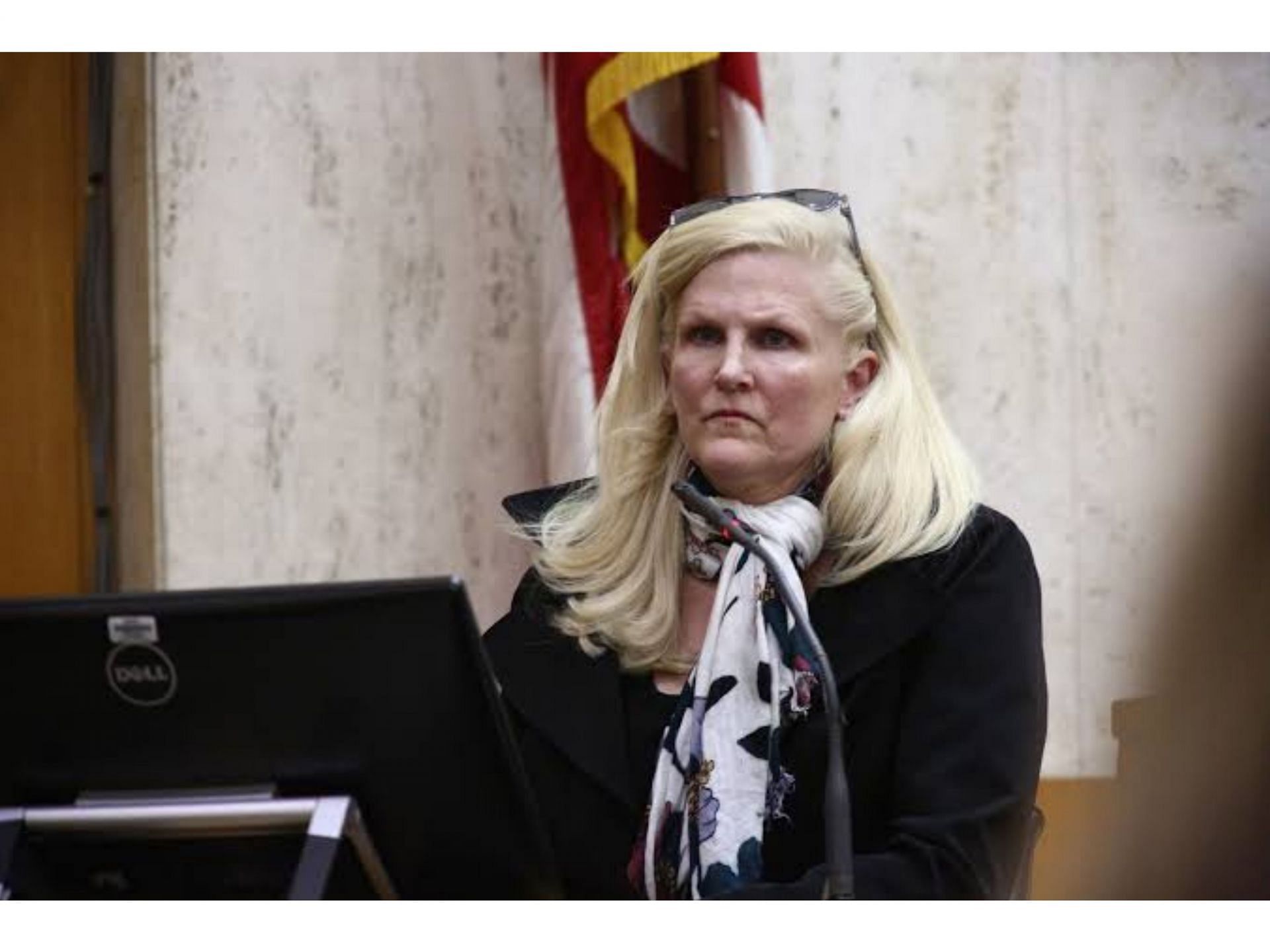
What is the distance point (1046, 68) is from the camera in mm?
4152

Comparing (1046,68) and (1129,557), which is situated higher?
(1046,68)

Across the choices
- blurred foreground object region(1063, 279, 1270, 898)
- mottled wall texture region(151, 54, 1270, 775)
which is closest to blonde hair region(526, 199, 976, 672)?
blurred foreground object region(1063, 279, 1270, 898)

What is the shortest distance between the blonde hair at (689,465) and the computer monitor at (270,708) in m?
0.78

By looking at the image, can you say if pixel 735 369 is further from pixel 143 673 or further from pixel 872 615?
pixel 143 673

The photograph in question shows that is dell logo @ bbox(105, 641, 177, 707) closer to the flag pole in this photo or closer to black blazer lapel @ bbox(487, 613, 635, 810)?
black blazer lapel @ bbox(487, 613, 635, 810)

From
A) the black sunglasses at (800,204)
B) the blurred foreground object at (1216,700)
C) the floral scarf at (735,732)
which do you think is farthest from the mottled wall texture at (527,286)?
the blurred foreground object at (1216,700)

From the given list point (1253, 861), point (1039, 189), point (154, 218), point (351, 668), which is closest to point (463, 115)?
point (154, 218)

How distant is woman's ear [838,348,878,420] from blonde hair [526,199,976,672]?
13 millimetres

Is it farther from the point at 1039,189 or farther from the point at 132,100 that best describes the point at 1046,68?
the point at 132,100

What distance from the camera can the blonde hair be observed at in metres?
2.39

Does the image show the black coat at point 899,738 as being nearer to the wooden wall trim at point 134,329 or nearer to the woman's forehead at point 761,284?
the woman's forehead at point 761,284

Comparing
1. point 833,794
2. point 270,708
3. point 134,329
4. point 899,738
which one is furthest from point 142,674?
point 134,329
